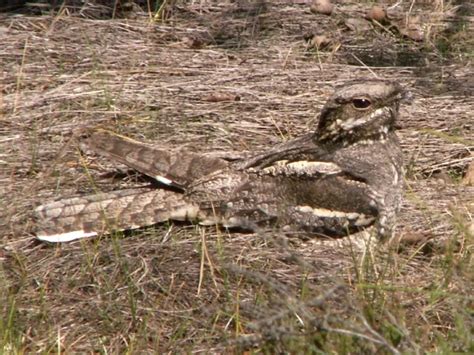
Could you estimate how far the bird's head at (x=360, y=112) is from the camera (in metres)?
5.03

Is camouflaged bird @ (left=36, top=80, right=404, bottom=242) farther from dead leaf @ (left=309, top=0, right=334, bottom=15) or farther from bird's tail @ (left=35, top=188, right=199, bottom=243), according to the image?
dead leaf @ (left=309, top=0, right=334, bottom=15)

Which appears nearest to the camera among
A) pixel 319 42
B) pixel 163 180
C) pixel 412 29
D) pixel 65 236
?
pixel 65 236

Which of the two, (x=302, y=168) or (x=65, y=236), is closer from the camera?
(x=65, y=236)

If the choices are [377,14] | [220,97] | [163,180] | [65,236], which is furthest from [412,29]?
[65,236]

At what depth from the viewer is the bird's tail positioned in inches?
194

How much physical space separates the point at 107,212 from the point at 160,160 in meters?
0.37

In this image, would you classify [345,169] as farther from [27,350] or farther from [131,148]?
[27,350]

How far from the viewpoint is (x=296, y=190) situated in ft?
16.6

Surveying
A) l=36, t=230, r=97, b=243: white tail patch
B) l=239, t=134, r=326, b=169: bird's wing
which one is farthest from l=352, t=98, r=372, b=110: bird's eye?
l=36, t=230, r=97, b=243: white tail patch

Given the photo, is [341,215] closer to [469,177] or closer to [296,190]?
[296,190]

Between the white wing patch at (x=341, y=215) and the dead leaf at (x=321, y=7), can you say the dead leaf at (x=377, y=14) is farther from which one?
the white wing patch at (x=341, y=215)

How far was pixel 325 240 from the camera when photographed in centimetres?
502

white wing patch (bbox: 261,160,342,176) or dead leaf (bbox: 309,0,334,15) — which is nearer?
white wing patch (bbox: 261,160,342,176)

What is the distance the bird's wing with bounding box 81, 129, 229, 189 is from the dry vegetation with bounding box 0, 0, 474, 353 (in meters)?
0.16
